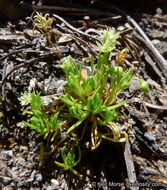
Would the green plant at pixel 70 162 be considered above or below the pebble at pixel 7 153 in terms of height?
above

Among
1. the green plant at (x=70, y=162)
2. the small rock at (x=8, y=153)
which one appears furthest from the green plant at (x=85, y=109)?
the small rock at (x=8, y=153)

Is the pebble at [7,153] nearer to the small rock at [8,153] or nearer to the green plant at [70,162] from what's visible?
the small rock at [8,153]

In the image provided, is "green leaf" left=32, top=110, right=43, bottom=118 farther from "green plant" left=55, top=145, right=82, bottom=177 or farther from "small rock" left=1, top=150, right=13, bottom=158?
"small rock" left=1, top=150, right=13, bottom=158

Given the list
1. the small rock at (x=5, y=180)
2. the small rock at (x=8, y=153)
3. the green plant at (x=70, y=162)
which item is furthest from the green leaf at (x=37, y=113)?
the small rock at (x=5, y=180)

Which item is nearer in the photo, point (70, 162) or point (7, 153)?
point (70, 162)

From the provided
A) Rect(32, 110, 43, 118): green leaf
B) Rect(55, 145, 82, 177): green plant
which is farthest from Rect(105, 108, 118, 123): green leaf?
Rect(32, 110, 43, 118): green leaf

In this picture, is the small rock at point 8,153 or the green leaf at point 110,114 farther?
the small rock at point 8,153

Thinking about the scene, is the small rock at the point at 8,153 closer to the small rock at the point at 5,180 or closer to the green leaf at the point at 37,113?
the small rock at the point at 5,180

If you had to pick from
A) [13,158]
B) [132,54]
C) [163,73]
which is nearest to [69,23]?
[132,54]

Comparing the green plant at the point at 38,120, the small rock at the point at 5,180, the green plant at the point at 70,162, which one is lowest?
the small rock at the point at 5,180

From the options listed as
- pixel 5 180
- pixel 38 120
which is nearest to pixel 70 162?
pixel 38 120

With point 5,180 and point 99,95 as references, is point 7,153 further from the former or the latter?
point 99,95

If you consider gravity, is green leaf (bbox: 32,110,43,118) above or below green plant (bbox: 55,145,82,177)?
above
